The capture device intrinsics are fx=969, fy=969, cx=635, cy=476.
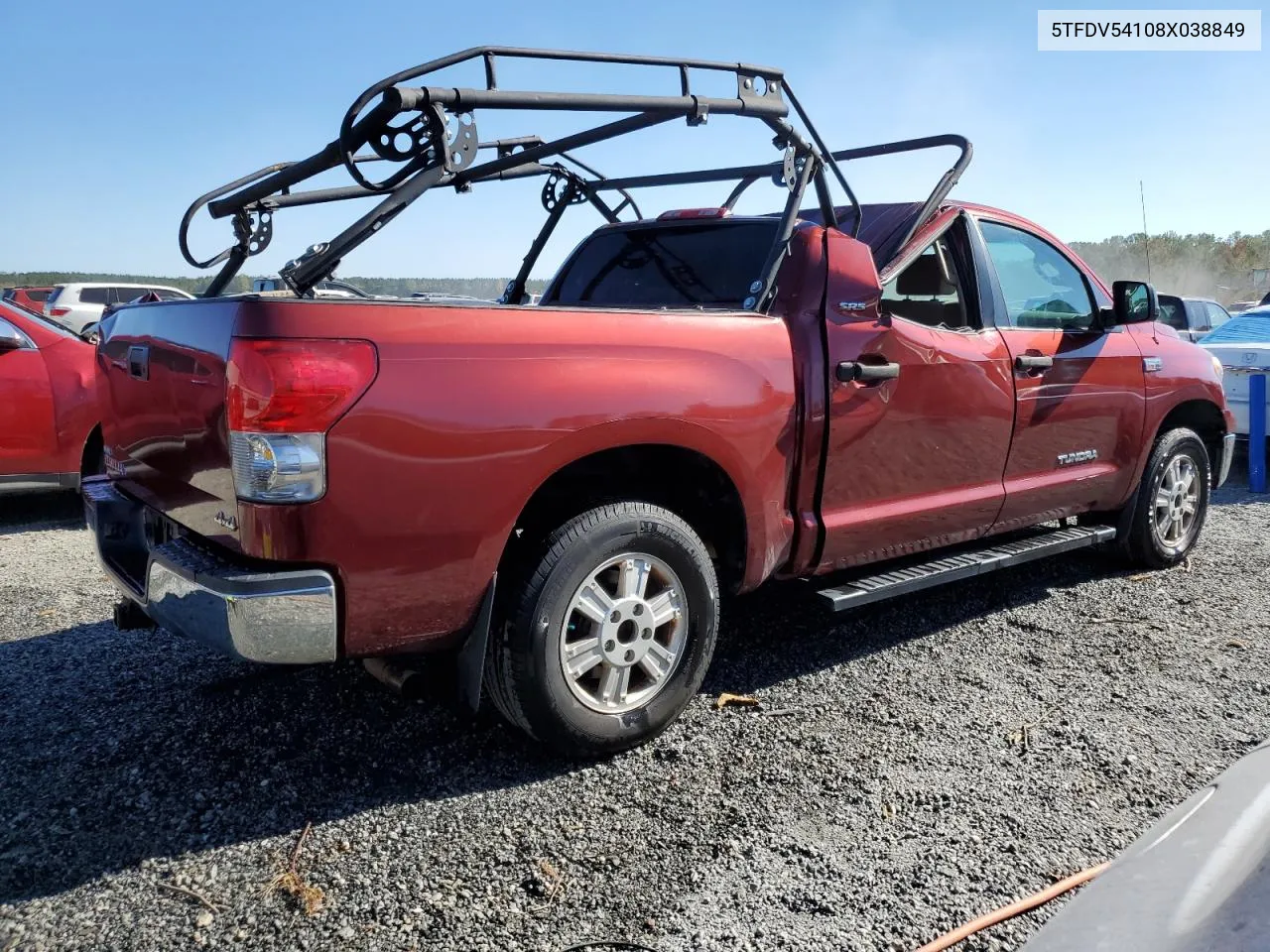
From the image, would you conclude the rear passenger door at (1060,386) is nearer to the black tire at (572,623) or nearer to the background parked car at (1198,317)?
the black tire at (572,623)

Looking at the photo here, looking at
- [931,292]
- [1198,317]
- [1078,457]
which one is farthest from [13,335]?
[1198,317]

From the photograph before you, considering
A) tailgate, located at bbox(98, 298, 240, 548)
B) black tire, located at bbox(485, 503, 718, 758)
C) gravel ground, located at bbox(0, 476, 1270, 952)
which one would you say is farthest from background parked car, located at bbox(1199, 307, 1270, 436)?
tailgate, located at bbox(98, 298, 240, 548)

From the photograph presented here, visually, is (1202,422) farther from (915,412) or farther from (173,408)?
(173,408)

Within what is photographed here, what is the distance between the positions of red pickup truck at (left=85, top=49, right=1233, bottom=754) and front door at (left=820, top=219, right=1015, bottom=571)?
0.01 m

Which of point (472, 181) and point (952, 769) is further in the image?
point (472, 181)

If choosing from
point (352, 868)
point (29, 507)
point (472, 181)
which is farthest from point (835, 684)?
point (29, 507)

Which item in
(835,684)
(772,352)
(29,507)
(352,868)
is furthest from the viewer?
(29,507)

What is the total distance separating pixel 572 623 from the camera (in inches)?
117

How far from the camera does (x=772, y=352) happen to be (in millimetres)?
3375

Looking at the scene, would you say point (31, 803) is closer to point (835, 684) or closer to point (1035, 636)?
point (835, 684)

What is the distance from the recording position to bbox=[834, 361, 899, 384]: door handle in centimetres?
352

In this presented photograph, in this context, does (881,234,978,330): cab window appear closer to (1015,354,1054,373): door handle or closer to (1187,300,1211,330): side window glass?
(1015,354,1054,373): door handle

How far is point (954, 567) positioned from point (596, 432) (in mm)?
1875

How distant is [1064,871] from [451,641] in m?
1.75
